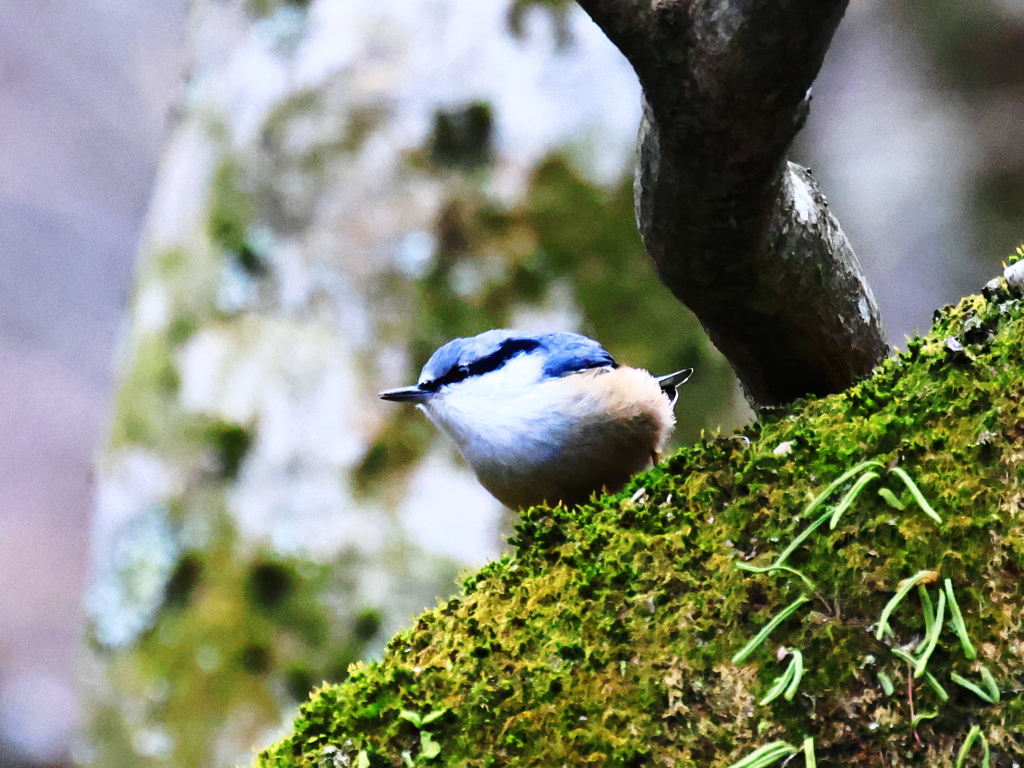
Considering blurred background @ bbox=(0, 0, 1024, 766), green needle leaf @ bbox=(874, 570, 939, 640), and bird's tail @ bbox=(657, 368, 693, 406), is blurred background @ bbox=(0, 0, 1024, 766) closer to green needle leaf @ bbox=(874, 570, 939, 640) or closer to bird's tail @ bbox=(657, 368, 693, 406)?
bird's tail @ bbox=(657, 368, 693, 406)

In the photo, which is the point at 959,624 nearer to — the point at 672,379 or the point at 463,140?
the point at 672,379

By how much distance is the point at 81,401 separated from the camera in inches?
273

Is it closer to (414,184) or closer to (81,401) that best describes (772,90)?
(414,184)

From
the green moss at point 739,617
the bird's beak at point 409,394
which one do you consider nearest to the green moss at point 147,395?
the bird's beak at point 409,394

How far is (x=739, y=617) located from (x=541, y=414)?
940 millimetres

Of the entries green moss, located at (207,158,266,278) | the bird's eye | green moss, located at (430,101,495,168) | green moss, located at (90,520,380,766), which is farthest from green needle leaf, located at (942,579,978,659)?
green moss, located at (207,158,266,278)

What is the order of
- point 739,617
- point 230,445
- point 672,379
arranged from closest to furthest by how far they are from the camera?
point 739,617, point 672,379, point 230,445

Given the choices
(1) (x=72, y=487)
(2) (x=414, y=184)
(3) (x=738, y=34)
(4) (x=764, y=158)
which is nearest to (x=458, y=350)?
(4) (x=764, y=158)

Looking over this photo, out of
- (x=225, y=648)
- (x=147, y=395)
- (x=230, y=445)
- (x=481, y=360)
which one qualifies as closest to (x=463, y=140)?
(x=230, y=445)

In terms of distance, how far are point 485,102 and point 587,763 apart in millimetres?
3132

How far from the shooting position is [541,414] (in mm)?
1999

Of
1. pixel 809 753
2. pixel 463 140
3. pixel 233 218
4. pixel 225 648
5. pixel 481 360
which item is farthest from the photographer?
pixel 233 218

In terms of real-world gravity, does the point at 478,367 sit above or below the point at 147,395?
below

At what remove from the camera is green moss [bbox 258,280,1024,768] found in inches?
40.6
